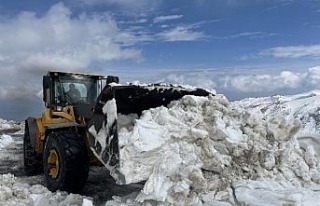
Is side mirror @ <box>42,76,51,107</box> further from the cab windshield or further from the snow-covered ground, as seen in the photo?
the snow-covered ground

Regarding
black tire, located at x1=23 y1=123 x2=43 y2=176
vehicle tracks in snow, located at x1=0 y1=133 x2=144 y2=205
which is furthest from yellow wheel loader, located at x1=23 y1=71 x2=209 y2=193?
black tire, located at x1=23 y1=123 x2=43 y2=176

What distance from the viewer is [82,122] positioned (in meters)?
7.27

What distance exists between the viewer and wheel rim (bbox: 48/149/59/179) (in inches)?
274

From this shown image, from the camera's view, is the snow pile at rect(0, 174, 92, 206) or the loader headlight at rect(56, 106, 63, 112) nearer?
the snow pile at rect(0, 174, 92, 206)

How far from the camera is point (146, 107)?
6.72 metres

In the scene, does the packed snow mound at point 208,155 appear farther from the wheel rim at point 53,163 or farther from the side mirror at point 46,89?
the side mirror at point 46,89

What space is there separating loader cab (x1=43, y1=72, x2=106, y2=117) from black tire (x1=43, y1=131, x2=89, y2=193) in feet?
3.82

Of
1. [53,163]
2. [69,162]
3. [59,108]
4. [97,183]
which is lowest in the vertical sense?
[97,183]

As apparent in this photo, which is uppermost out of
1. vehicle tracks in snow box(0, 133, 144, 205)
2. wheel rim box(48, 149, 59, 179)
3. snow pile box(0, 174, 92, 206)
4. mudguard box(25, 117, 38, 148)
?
mudguard box(25, 117, 38, 148)

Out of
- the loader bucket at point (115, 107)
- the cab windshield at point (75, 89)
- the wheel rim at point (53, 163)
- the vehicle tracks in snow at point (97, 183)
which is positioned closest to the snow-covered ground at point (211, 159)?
the loader bucket at point (115, 107)

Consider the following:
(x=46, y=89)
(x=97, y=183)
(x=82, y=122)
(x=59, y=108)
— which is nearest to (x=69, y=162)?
(x=82, y=122)

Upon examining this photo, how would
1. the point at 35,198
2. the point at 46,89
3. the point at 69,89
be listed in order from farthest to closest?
the point at 69,89, the point at 46,89, the point at 35,198

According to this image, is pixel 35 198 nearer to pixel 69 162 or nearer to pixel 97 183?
pixel 69 162

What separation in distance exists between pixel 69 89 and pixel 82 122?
4.52ft
